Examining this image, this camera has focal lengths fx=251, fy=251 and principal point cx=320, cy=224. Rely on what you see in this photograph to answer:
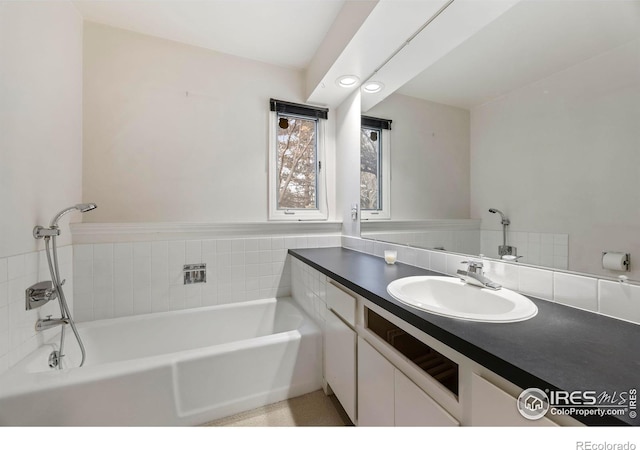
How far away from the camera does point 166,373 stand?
1.27 metres

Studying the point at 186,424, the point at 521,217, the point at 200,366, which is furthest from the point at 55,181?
the point at 521,217

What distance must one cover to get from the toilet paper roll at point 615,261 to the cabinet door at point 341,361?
93 cm

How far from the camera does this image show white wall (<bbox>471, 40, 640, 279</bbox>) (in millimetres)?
746

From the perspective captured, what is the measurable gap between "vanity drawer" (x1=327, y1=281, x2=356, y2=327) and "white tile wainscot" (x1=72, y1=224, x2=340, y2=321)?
84cm

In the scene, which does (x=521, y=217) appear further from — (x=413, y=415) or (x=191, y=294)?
(x=191, y=294)

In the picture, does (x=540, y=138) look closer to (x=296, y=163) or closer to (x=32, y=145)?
(x=296, y=163)

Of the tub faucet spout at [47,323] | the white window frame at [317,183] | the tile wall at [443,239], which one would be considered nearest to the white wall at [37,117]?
the tub faucet spout at [47,323]

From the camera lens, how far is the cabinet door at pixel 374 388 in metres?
0.95

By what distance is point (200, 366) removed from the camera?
4.38 feet

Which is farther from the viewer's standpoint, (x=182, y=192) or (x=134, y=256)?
(x=182, y=192)

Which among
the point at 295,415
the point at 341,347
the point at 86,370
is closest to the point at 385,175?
the point at 341,347

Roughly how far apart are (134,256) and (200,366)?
992 mm

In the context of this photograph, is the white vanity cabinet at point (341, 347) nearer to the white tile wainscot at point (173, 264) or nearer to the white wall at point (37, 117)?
the white tile wainscot at point (173, 264)

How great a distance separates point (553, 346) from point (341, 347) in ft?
3.04
